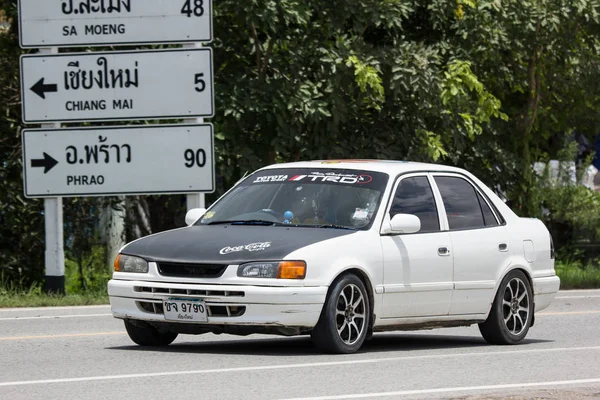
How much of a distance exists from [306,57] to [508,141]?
5.43 metres

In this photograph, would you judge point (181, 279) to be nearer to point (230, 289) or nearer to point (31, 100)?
point (230, 289)

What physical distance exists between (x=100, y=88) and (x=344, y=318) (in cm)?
910

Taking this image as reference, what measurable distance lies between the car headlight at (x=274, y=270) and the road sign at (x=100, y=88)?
8773 mm

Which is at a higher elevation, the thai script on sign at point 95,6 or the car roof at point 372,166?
the thai script on sign at point 95,6

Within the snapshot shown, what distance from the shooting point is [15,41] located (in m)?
21.9

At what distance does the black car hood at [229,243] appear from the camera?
33.1 ft

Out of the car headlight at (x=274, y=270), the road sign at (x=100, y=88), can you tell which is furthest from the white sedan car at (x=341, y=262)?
the road sign at (x=100, y=88)

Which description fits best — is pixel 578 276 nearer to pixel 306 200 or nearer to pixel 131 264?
pixel 306 200

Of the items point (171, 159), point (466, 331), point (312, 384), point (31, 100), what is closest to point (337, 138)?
point (171, 159)

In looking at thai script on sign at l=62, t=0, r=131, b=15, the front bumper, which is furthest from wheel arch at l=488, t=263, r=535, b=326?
thai script on sign at l=62, t=0, r=131, b=15

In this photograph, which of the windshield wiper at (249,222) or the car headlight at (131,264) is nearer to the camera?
the car headlight at (131,264)

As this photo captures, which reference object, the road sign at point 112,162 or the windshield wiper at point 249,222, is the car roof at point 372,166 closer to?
the windshield wiper at point 249,222

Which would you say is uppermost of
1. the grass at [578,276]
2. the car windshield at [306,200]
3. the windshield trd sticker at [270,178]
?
the windshield trd sticker at [270,178]

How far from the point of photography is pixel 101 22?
18625 mm
